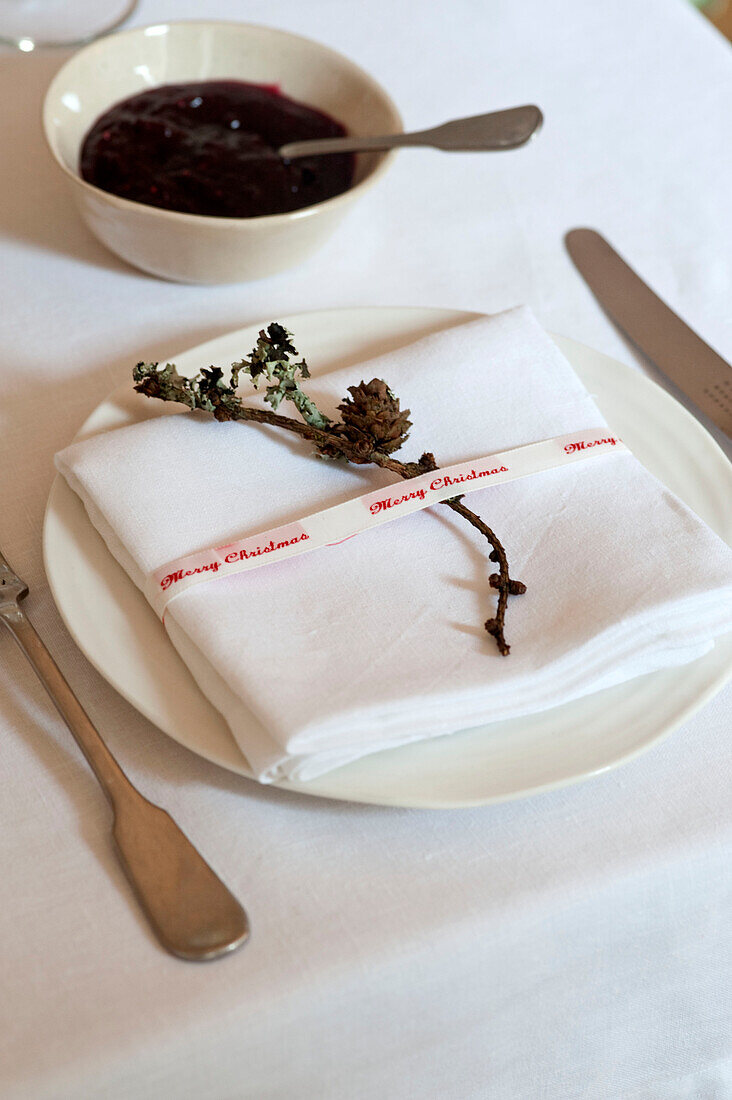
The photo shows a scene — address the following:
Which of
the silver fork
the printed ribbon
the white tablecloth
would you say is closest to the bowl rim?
the white tablecloth

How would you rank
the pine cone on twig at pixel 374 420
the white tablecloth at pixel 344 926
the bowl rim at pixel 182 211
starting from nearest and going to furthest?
the white tablecloth at pixel 344 926
the pine cone on twig at pixel 374 420
the bowl rim at pixel 182 211

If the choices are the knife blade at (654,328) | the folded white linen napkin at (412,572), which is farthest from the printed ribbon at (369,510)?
the knife blade at (654,328)

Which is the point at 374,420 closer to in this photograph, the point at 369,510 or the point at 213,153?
the point at 369,510

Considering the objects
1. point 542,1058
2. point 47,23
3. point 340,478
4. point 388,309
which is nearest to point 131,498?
point 340,478

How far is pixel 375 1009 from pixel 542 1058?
0.12 m

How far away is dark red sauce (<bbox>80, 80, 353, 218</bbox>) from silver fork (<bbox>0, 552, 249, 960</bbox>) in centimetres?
40

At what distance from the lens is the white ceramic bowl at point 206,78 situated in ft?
2.26

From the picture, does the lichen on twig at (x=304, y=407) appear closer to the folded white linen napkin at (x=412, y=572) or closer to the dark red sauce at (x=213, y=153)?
the folded white linen napkin at (x=412, y=572)

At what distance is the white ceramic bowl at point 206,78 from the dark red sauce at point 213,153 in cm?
2

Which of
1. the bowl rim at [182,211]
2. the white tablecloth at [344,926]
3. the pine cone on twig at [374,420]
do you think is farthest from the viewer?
the bowl rim at [182,211]

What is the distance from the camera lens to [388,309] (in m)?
0.71

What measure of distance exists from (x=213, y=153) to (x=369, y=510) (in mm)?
368

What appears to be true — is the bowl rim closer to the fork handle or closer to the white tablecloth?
the white tablecloth

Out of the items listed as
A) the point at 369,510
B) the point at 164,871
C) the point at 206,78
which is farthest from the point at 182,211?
the point at 164,871
